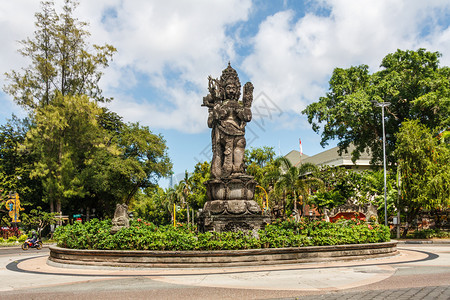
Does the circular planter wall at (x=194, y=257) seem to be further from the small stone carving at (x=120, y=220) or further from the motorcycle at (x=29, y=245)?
the motorcycle at (x=29, y=245)

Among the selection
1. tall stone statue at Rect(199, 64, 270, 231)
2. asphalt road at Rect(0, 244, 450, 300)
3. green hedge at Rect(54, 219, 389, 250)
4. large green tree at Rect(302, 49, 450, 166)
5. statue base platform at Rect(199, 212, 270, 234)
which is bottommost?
asphalt road at Rect(0, 244, 450, 300)

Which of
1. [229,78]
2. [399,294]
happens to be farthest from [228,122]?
[399,294]

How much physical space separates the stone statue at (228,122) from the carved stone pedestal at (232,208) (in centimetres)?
54

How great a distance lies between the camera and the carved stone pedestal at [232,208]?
46.1 ft

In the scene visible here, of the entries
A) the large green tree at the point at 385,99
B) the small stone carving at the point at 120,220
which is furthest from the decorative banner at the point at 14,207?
the large green tree at the point at 385,99

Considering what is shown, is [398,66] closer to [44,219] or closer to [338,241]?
[338,241]

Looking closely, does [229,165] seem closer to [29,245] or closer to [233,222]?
[233,222]

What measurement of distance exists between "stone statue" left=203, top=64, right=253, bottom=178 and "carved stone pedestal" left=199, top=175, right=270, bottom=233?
1.78ft

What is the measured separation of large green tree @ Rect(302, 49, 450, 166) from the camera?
33.2 m

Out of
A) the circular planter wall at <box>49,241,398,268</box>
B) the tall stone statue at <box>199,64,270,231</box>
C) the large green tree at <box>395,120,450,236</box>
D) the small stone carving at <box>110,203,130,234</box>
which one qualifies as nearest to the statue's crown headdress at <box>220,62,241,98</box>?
the tall stone statue at <box>199,64,270,231</box>

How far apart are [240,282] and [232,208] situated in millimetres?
5376

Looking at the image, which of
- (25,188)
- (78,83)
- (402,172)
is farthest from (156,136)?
A: (402,172)

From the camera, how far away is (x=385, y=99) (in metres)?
35.1

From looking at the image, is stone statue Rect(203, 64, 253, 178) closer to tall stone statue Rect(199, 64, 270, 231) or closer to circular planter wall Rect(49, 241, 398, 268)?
tall stone statue Rect(199, 64, 270, 231)
